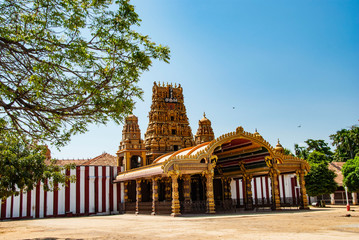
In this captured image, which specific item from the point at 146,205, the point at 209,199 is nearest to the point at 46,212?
the point at 146,205

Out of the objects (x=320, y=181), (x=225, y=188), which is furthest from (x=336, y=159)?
(x=225, y=188)

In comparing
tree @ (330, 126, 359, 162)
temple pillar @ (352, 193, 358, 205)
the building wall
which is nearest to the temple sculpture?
the building wall

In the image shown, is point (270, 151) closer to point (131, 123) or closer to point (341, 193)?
point (131, 123)

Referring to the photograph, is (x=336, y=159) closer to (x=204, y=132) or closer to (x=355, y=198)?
(x=355, y=198)

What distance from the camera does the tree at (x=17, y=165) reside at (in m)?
12.7

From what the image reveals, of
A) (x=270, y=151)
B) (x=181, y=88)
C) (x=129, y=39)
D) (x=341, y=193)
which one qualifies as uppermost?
(x=181, y=88)

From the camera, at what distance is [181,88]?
42.1 meters

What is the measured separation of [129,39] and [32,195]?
2476 cm

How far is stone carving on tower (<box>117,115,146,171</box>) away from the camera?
34375 millimetres

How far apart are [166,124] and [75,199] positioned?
13205 mm

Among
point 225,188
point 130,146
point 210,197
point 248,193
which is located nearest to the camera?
point 210,197

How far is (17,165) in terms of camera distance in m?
13.1

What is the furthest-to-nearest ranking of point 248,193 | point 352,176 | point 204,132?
1. point 204,132
2. point 352,176
3. point 248,193

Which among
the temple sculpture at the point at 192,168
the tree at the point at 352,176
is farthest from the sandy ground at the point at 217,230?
the tree at the point at 352,176
